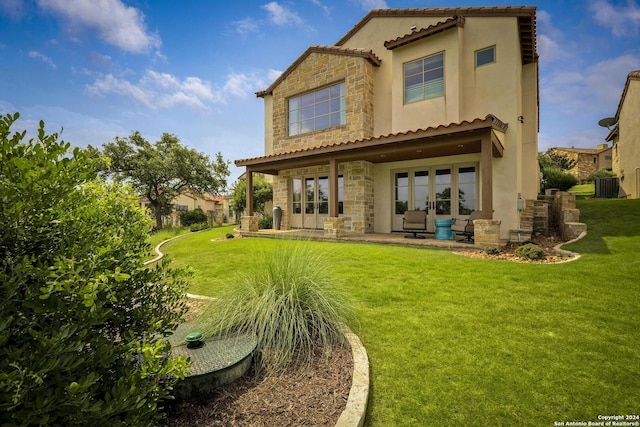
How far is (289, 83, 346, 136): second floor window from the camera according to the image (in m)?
12.5

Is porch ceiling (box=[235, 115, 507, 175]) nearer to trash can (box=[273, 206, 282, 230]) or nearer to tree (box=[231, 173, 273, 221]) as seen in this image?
trash can (box=[273, 206, 282, 230])

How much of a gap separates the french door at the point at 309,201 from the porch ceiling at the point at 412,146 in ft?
5.59

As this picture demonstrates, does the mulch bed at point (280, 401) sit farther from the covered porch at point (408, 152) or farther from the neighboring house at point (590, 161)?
the neighboring house at point (590, 161)

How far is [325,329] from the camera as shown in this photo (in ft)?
9.23

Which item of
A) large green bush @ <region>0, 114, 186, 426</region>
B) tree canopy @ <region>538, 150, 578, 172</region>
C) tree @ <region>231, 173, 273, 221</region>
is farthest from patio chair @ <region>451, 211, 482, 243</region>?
tree canopy @ <region>538, 150, 578, 172</region>

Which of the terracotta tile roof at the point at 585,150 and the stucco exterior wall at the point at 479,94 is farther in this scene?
the terracotta tile roof at the point at 585,150

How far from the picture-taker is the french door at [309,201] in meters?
13.0

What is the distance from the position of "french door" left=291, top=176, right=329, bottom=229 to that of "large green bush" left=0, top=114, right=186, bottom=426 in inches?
453

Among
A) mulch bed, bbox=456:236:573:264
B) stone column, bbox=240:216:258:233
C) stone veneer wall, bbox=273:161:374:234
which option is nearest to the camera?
mulch bed, bbox=456:236:573:264

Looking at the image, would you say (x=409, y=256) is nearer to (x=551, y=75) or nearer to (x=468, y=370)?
(x=468, y=370)

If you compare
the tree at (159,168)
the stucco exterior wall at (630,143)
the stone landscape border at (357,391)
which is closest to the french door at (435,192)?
the stone landscape border at (357,391)

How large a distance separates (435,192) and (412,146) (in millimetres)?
2779

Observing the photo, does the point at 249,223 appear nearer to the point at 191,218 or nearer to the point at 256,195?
the point at 256,195


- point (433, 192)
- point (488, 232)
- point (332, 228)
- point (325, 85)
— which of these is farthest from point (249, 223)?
point (488, 232)
